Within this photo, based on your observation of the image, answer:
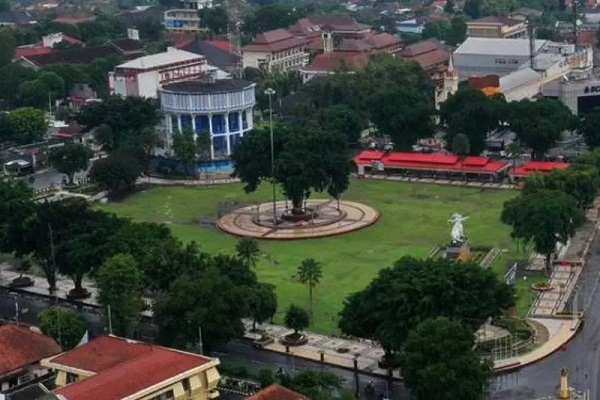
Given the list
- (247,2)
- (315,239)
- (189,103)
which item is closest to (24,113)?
(189,103)

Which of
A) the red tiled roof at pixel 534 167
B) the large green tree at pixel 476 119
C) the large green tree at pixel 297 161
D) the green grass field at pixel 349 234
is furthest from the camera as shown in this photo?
the large green tree at pixel 476 119

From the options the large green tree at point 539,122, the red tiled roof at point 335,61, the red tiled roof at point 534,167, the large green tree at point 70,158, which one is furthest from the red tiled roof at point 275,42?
the red tiled roof at point 534,167

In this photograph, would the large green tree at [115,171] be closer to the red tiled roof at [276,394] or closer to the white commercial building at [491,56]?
the white commercial building at [491,56]

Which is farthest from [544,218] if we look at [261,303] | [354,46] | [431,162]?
[354,46]

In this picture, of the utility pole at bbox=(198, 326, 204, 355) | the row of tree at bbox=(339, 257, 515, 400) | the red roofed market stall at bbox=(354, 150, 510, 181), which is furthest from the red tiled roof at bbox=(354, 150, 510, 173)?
the utility pole at bbox=(198, 326, 204, 355)

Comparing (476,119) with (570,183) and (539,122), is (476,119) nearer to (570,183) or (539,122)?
(539,122)

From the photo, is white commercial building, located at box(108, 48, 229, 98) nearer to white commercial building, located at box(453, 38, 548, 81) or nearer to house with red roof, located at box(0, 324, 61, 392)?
white commercial building, located at box(453, 38, 548, 81)

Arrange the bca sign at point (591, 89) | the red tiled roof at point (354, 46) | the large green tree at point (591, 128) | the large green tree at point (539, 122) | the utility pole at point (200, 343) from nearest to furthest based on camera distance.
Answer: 1. the utility pole at point (200, 343)
2. the large green tree at point (539, 122)
3. the large green tree at point (591, 128)
4. the bca sign at point (591, 89)
5. the red tiled roof at point (354, 46)
